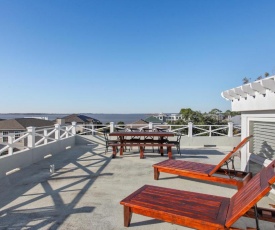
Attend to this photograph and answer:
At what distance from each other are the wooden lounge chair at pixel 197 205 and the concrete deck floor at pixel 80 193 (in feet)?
1.14

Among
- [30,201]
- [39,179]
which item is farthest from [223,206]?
[39,179]

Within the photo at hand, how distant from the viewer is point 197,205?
9.04 feet

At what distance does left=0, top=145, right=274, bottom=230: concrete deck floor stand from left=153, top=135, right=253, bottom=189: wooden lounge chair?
0.26 meters

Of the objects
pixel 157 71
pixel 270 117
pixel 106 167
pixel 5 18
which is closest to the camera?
pixel 270 117

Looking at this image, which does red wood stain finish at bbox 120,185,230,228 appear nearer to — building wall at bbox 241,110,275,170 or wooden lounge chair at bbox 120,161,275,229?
wooden lounge chair at bbox 120,161,275,229

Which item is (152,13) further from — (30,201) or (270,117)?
(30,201)

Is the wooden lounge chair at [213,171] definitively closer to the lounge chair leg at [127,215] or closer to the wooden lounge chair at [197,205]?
the wooden lounge chair at [197,205]

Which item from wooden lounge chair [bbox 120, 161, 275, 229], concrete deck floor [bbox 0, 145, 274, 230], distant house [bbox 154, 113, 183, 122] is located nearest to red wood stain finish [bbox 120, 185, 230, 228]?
wooden lounge chair [bbox 120, 161, 275, 229]

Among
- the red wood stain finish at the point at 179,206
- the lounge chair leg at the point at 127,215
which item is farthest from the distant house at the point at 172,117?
the lounge chair leg at the point at 127,215

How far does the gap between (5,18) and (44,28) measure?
2561 mm

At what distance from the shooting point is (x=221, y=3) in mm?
11258

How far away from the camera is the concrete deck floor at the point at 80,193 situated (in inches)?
119

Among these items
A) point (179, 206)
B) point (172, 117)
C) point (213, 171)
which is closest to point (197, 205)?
point (179, 206)

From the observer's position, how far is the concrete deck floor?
303 centimetres
